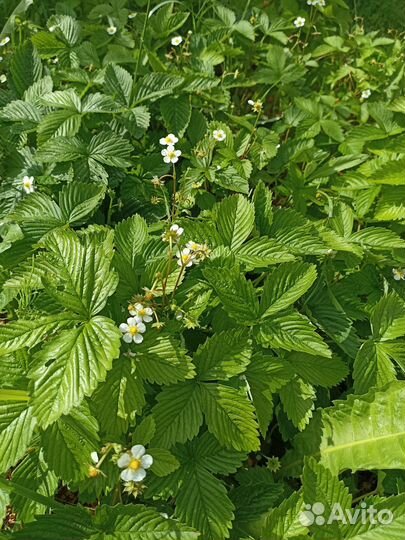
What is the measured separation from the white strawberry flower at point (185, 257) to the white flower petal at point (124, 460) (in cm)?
55

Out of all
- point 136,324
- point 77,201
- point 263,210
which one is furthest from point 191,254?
point 77,201

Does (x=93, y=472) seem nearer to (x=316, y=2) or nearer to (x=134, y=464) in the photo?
(x=134, y=464)

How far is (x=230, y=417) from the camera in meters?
1.49

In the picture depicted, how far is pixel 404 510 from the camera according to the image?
136 centimetres

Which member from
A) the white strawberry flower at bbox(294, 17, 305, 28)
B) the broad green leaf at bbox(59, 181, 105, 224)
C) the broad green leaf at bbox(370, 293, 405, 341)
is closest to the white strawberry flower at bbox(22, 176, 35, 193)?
the broad green leaf at bbox(59, 181, 105, 224)

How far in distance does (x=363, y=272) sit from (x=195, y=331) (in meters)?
0.70

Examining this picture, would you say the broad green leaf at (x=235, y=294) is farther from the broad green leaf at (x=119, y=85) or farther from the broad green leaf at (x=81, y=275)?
the broad green leaf at (x=119, y=85)

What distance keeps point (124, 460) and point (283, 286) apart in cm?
68

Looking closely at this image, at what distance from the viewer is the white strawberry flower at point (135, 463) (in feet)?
4.13

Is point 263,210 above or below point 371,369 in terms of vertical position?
above

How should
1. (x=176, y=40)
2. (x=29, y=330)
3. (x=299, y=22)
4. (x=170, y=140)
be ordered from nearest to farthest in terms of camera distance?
(x=29, y=330) < (x=170, y=140) < (x=176, y=40) < (x=299, y=22)

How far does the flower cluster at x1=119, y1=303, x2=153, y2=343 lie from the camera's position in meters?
1.43

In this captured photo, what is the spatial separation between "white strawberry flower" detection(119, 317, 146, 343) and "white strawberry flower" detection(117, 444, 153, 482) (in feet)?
0.90

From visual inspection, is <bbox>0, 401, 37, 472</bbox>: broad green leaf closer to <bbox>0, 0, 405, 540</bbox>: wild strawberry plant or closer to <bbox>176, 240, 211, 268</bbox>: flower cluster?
<bbox>0, 0, 405, 540</bbox>: wild strawberry plant
